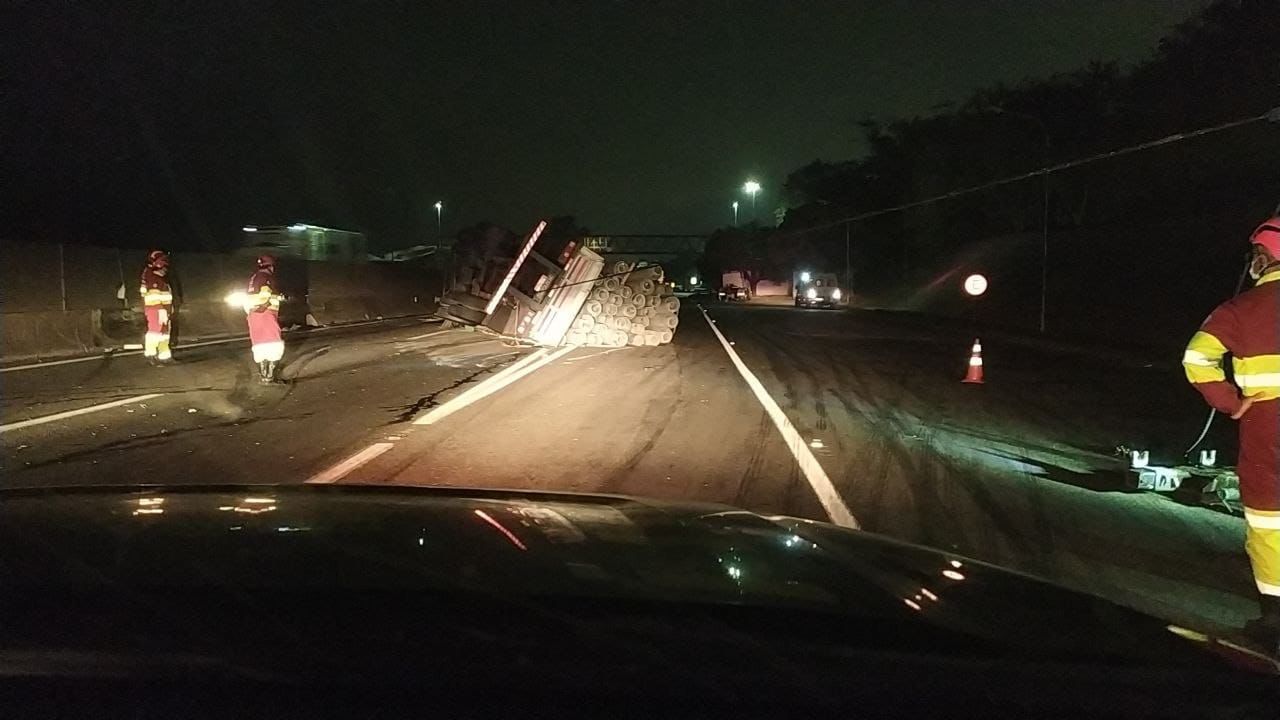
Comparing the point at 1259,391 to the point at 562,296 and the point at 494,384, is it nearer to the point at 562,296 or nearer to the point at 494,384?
the point at 494,384

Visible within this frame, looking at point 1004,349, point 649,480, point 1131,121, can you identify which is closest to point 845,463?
point 649,480

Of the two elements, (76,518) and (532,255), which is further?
(532,255)

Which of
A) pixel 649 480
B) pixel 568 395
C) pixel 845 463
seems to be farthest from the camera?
pixel 568 395

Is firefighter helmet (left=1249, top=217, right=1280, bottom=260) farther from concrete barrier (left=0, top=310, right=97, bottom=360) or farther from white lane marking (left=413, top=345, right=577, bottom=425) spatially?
concrete barrier (left=0, top=310, right=97, bottom=360)

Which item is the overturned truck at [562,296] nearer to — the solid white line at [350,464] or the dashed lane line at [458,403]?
the dashed lane line at [458,403]

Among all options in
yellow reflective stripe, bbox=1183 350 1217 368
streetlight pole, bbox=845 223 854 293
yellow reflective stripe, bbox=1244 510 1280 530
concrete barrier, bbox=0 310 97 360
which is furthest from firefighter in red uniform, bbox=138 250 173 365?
streetlight pole, bbox=845 223 854 293

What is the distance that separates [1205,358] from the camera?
5.32 metres

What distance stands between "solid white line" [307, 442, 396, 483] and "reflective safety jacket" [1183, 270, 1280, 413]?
669 centimetres

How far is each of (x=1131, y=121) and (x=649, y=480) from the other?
39.8 metres

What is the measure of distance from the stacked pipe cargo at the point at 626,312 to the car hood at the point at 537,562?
74.6ft

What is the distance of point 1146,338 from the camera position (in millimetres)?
31312

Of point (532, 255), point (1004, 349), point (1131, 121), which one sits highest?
point (1131, 121)

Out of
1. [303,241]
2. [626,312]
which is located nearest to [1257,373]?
[626,312]

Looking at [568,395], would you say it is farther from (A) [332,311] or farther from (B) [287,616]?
(A) [332,311]
